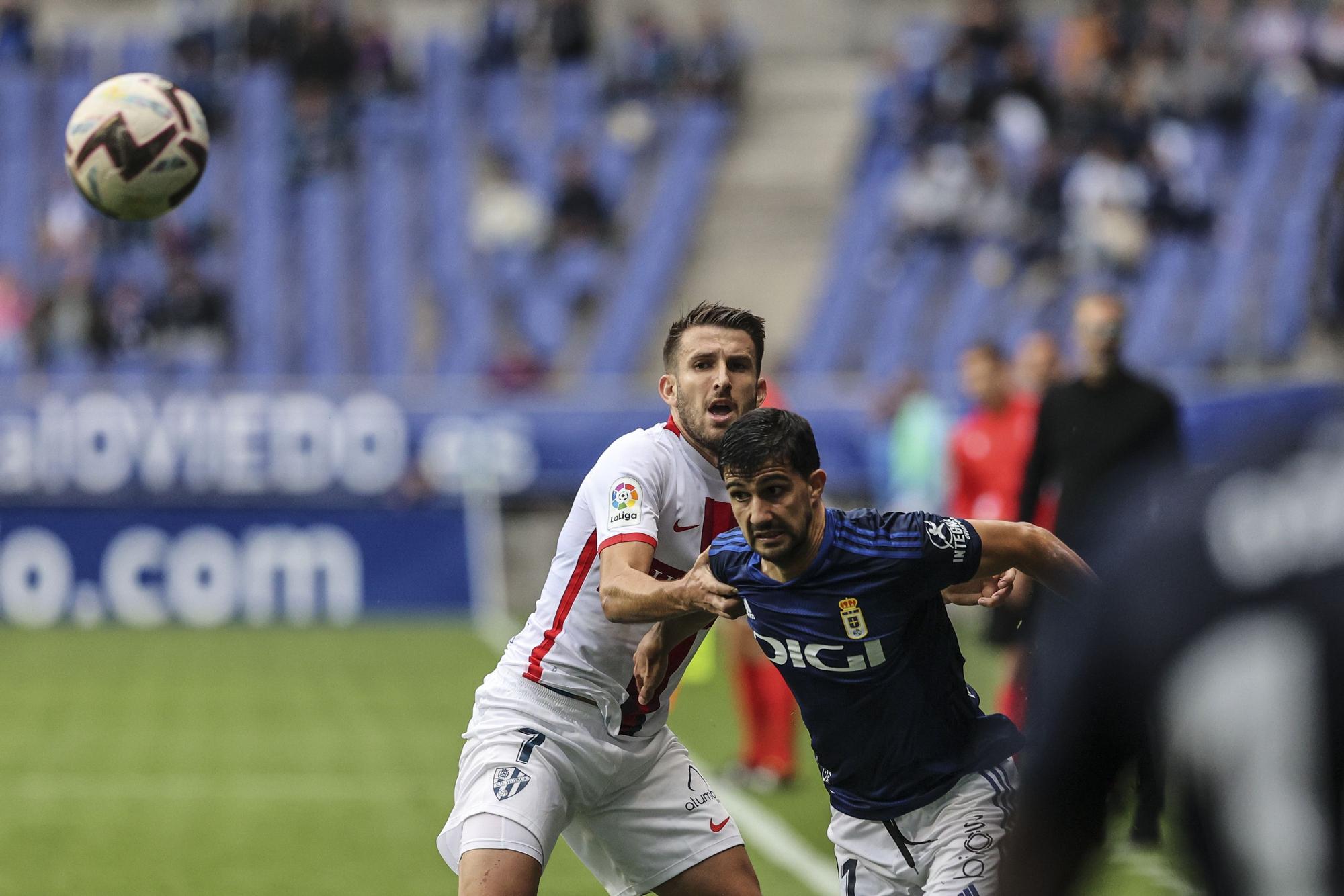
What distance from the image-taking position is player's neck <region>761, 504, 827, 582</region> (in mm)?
4320

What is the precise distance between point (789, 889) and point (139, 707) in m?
6.31

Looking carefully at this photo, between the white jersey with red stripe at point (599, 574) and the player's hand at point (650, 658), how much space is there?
0.54 feet

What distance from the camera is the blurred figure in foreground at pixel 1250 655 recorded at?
1.96 meters

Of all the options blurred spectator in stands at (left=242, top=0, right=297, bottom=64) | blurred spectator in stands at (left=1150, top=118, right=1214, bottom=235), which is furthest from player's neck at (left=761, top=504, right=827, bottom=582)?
blurred spectator in stands at (left=242, top=0, right=297, bottom=64)

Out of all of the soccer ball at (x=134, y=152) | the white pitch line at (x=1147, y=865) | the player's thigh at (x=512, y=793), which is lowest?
the white pitch line at (x=1147, y=865)

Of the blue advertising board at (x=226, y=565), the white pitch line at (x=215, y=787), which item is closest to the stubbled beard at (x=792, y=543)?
the white pitch line at (x=215, y=787)

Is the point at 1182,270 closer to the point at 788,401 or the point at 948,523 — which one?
the point at 788,401

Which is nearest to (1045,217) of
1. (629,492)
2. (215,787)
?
(215,787)

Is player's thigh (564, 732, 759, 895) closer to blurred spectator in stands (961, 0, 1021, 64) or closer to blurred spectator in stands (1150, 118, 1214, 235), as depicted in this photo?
blurred spectator in stands (1150, 118, 1214, 235)

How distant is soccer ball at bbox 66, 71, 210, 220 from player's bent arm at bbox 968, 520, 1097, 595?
325 centimetres

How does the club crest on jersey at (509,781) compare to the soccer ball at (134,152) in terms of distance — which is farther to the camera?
the soccer ball at (134,152)

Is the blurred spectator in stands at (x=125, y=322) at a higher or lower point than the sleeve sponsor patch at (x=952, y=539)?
lower

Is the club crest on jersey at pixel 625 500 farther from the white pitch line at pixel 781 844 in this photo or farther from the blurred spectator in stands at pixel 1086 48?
the blurred spectator in stands at pixel 1086 48

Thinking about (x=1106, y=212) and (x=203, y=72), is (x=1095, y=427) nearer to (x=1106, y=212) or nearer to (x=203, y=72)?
(x=1106, y=212)
